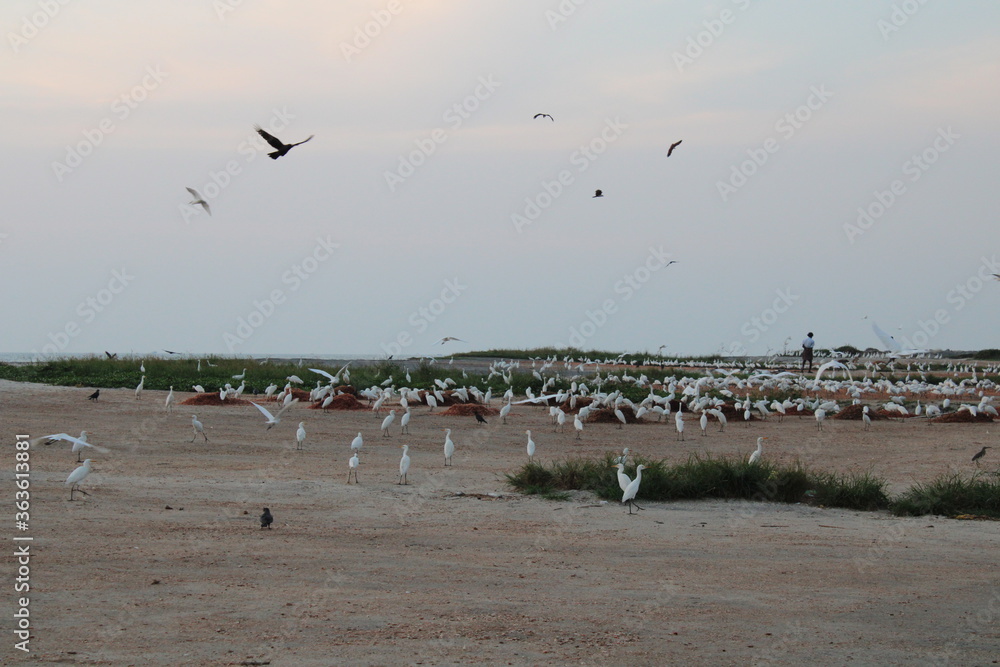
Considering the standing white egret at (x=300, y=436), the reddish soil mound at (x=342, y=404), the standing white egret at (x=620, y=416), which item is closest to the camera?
the standing white egret at (x=300, y=436)

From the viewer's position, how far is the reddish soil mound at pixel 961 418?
2302 cm

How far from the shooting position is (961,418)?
23.2 meters

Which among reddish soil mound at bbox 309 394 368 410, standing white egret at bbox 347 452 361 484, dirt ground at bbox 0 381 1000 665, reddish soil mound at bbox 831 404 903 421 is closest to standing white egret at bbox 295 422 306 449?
dirt ground at bbox 0 381 1000 665

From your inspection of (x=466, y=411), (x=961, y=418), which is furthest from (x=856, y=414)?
(x=466, y=411)

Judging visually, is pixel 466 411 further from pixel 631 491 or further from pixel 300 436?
pixel 631 491

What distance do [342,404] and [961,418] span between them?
45.2 feet

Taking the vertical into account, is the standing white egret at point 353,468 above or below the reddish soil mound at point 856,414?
below

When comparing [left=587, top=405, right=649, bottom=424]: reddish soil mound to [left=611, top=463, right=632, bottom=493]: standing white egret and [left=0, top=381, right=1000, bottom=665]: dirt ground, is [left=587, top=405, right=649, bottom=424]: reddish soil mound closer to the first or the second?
[left=0, top=381, right=1000, bottom=665]: dirt ground

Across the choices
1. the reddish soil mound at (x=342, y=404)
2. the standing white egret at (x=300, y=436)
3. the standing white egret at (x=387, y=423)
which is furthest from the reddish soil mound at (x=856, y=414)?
the standing white egret at (x=300, y=436)

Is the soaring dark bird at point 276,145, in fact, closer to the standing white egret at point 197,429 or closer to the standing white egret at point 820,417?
the standing white egret at point 197,429

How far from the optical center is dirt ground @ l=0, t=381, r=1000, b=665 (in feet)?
21.8

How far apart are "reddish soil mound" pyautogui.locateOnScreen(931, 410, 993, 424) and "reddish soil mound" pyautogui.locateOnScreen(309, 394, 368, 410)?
12.9m

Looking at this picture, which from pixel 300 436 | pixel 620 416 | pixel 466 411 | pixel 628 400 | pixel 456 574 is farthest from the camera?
pixel 628 400

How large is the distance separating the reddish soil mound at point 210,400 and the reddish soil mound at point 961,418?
15.4m
